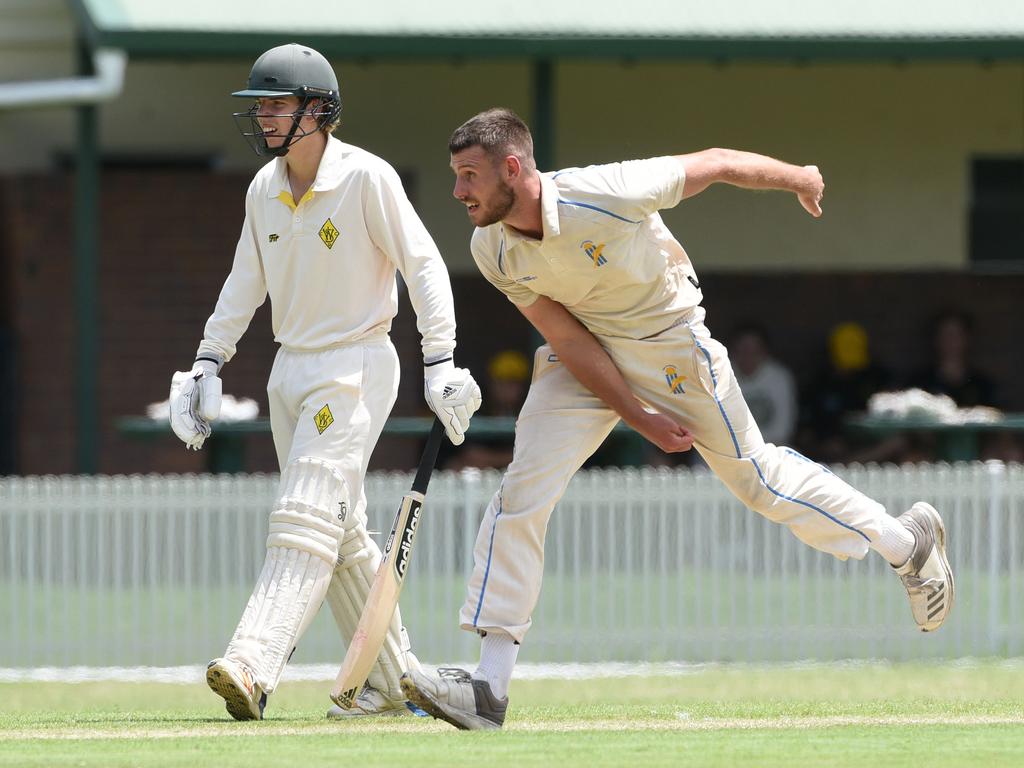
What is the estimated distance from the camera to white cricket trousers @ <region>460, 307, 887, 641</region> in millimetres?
5648

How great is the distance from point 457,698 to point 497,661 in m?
0.18

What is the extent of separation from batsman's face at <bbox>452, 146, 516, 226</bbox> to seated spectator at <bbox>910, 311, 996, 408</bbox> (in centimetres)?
772

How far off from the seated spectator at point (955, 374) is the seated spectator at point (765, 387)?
2.84 ft

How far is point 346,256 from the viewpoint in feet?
19.2

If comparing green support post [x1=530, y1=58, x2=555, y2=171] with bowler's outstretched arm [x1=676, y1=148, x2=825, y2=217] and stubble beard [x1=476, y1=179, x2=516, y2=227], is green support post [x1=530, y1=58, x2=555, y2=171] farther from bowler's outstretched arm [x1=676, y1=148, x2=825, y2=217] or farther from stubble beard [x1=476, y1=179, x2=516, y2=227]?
stubble beard [x1=476, y1=179, x2=516, y2=227]

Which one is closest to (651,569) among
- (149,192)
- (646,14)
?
(646,14)

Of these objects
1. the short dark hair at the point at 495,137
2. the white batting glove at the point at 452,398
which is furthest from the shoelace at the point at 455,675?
the short dark hair at the point at 495,137

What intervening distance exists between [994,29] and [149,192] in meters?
5.97

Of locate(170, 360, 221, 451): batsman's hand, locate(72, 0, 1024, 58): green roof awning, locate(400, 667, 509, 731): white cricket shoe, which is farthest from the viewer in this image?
locate(72, 0, 1024, 58): green roof awning

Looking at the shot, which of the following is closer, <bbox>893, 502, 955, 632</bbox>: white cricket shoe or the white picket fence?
<bbox>893, 502, 955, 632</bbox>: white cricket shoe

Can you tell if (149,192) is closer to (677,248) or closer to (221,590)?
(221,590)

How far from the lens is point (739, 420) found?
5.89 metres

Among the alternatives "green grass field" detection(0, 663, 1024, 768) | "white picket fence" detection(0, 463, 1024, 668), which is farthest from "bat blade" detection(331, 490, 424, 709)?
"white picket fence" detection(0, 463, 1024, 668)

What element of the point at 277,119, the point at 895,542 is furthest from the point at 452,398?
the point at 895,542
